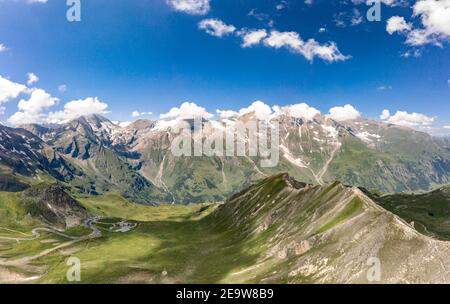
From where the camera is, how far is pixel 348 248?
12025cm

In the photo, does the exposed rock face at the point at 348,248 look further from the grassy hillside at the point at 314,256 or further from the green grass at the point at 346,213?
the grassy hillside at the point at 314,256

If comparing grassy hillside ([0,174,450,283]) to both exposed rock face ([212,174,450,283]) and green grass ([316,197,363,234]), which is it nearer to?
green grass ([316,197,363,234])

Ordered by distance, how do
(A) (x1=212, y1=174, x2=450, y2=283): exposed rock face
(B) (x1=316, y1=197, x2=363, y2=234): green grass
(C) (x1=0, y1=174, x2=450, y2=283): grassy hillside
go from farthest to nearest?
(B) (x1=316, y1=197, x2=363, y2=234): green grass
(C) (x1=0, y1=174, x2=450, y2=283): grassy hillside
(A) (x1=212, y1=174, x2=450, y2=283): exposed rock face

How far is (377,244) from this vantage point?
370ft

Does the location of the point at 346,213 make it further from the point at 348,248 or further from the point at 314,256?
the point at 314,256

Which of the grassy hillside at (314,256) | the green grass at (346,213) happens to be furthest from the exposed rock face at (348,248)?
the grassy hillside at (314,256)

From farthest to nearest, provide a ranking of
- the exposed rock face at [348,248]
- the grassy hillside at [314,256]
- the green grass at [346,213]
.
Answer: the green grass at [346,213]
the grassy hillside at [314,256]
the exposed rock face at [348,248]

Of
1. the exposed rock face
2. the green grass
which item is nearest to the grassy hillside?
the green grass

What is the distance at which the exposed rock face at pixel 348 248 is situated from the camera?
100 meters

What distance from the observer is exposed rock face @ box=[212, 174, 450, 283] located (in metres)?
100

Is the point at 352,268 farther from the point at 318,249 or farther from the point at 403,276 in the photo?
the point at 318,249

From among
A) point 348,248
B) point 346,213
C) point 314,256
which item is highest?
point 346,213

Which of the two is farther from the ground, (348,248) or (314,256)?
(348,248)

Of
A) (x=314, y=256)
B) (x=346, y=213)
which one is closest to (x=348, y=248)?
(x=314, y=256)
